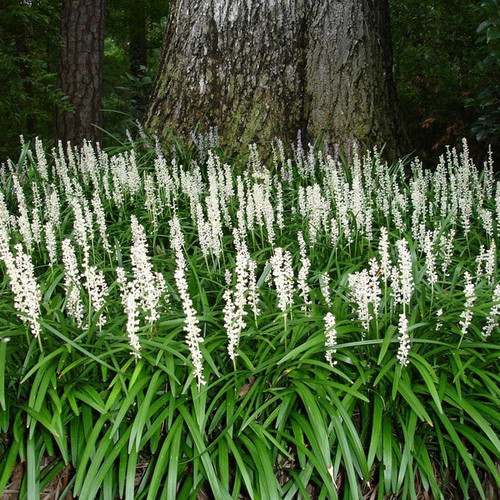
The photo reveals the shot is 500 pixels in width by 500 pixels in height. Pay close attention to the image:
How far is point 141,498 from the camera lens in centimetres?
238

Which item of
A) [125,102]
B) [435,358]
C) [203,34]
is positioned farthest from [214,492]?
[125,102]

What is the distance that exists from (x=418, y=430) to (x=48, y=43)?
9.02 m

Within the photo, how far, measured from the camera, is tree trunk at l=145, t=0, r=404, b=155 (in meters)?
5.86

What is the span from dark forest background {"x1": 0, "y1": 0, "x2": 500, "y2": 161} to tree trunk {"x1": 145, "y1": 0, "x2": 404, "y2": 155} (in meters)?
0.69

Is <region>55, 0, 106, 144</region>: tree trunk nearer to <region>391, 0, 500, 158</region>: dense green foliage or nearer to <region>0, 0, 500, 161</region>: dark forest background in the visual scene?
<region>0, 0, 500, 161</region>: dark forest background

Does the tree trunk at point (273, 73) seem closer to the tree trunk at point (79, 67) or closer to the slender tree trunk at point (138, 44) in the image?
the tree trunk at point (79, 67)

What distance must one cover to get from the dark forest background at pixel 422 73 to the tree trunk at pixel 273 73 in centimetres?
69

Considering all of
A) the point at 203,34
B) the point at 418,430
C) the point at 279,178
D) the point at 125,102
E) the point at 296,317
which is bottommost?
the point at 418,430

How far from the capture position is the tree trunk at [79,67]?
8.45 metres

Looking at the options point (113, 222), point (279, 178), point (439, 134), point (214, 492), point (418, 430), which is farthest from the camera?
point (439, 134)

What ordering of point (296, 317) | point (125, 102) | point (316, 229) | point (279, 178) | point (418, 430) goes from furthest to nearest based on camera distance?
point (125, 102)
point (279, 178)
point (316, 229)
point (296, 317)
point (418, 430)

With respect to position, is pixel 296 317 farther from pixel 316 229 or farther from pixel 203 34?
pixel 203 34

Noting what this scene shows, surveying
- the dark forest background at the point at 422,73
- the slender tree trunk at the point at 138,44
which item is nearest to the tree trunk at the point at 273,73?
the dark forest background at the point at 422,73

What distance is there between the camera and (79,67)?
27.8 feet
